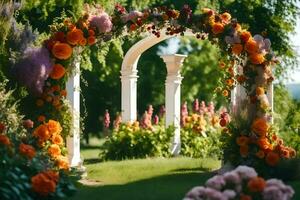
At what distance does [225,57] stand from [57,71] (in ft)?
8.42

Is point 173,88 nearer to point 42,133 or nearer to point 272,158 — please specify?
point 272,158

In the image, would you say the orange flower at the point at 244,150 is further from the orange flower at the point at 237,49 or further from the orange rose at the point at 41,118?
the orange rose at the point at 41,118

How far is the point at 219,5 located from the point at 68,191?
13.1 m

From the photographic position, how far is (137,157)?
47.5 feet

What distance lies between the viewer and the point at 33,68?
10039 mm

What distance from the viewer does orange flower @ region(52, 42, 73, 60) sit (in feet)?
33.6

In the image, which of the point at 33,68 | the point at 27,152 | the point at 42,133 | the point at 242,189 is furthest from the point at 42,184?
the point at 33,68

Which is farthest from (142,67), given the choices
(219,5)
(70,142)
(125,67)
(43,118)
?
(43,118)

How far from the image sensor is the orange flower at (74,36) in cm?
1035

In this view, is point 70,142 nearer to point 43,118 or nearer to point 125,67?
point 43,118

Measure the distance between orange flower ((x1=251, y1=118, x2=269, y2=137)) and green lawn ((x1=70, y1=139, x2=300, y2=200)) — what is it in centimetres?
93

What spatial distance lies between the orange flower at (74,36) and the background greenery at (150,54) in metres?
0.84

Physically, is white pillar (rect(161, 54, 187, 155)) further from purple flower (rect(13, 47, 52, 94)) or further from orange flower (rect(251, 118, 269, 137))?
purple flower (rect(13, 47, 52, 94))

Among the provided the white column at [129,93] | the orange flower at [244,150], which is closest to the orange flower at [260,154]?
the orange flower at [244,150]
